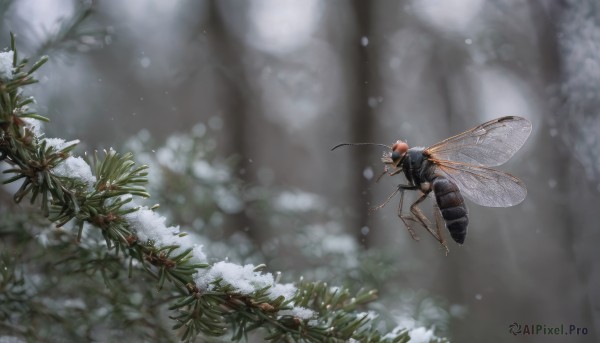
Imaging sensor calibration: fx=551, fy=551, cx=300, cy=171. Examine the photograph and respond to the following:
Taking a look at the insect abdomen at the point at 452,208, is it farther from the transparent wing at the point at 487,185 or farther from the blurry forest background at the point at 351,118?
the blurry forest background at the point at 351,118

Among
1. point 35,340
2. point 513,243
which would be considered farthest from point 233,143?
point 35,340

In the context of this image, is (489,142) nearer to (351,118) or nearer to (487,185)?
(487,185)

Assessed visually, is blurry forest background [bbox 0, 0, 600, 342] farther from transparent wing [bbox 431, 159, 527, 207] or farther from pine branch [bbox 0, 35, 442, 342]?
pine branch [bbox 0, 35, 442, 342]

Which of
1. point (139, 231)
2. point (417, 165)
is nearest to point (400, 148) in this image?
point (417, 165)

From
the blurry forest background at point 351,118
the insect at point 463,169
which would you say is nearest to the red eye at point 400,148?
the insect at point 463,169

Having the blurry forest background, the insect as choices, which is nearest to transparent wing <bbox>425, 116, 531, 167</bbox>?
the insect

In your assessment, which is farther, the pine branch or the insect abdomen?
the insect abdomen
